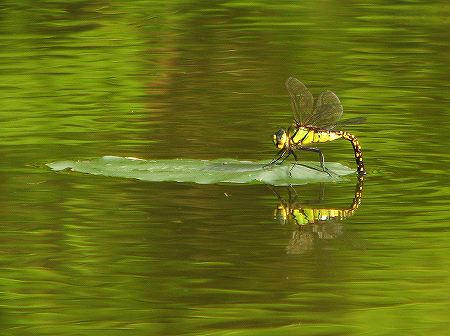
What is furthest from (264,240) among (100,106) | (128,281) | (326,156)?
(100,106)

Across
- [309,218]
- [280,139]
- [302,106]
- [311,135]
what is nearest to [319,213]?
[309,218]

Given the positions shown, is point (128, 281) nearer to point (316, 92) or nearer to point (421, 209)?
point (421, 209)

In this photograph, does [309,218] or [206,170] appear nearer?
[309,218]

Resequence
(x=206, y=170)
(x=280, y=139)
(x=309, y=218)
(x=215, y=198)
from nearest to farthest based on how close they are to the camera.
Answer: (x=309, y=218)
(x=215, y=198)
(x=280, y=139)
(x=206, y=170)

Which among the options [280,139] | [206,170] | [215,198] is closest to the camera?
[215,198]

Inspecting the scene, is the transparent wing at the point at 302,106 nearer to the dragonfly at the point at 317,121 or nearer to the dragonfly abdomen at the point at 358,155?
the dragonfly at the point at 317,121

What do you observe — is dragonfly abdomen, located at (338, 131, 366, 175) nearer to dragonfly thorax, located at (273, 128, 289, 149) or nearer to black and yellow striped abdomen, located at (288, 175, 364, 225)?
dragonfly thorax, located at (273, 128, 289, 149)

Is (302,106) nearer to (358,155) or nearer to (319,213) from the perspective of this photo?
(358,155)
